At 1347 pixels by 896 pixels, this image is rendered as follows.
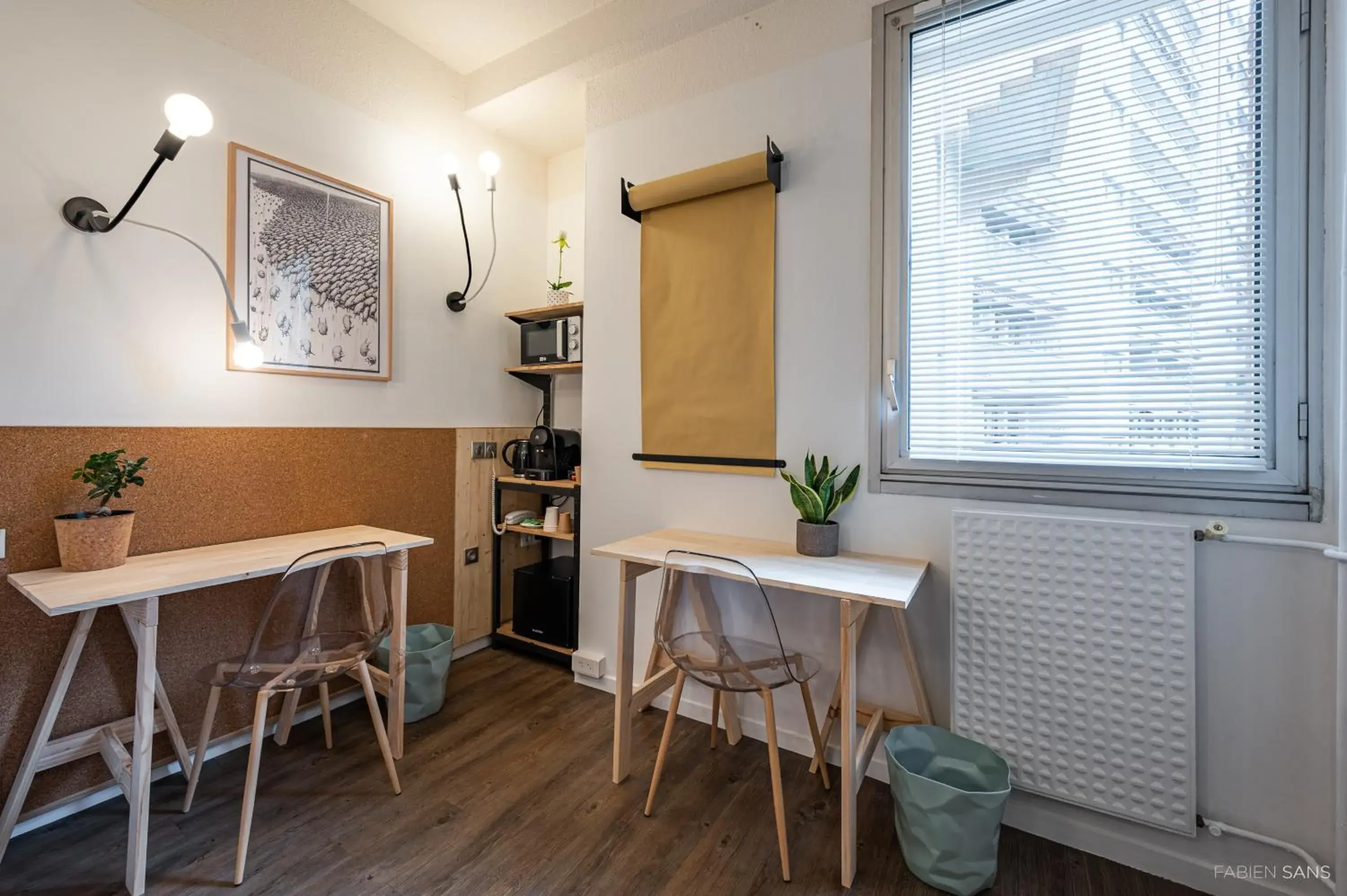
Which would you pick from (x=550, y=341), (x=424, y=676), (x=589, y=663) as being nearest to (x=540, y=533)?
(x=589, y=663)

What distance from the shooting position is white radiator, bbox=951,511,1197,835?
1510 millimetres

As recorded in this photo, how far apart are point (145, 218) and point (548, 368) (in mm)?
1601

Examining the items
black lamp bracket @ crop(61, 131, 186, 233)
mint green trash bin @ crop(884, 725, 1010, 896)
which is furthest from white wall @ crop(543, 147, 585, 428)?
mint green trash bin @ crop(884, 725, 1010, 896)

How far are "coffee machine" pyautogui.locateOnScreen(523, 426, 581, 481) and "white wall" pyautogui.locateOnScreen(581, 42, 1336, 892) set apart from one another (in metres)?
0.31

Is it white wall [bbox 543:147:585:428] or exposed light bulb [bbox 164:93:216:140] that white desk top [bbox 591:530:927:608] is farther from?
exposed light bulb [bbox 164:93:216:140]

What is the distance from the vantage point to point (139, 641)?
4.88 ft

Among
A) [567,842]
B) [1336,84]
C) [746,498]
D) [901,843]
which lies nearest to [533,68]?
[746,498]

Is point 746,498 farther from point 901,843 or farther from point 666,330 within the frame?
point 901,843

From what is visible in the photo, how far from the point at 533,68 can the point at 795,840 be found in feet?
11.0

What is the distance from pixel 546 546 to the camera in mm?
3340

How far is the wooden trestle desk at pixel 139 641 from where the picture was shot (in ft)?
4.79

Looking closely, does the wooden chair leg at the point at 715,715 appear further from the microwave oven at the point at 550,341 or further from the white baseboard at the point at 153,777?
the microwave oven at the point at 550,341

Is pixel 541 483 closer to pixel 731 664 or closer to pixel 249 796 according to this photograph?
pixel 731 664

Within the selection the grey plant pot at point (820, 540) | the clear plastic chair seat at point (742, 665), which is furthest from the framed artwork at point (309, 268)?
the grey plant pot at point (820, 540)
